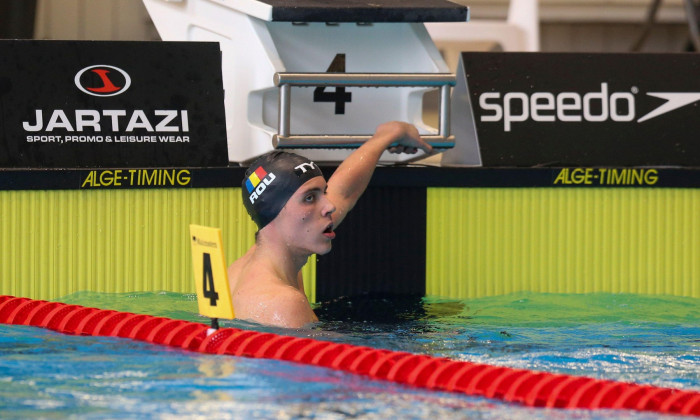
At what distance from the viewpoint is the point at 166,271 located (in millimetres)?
5016

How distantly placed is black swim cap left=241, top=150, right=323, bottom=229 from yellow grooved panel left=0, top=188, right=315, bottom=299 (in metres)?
0.84

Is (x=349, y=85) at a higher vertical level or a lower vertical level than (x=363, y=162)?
higher

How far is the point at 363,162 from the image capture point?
4672 millimetres

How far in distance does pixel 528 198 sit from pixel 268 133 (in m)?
1.24

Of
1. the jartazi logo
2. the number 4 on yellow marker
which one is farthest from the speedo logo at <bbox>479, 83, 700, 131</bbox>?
the number 4 on yellow marker

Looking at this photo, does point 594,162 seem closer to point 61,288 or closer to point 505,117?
point 505,117

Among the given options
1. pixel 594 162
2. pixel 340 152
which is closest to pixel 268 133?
pixel 340 152

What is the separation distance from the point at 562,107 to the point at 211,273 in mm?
2470

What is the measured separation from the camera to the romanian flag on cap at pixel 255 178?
4.16 metres

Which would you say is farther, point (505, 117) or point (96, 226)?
point (505, 117)

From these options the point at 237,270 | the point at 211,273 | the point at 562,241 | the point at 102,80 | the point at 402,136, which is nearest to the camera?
the point at 211,273

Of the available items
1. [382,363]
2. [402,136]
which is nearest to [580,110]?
[402,136]

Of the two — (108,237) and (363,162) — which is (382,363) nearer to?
(363,162)

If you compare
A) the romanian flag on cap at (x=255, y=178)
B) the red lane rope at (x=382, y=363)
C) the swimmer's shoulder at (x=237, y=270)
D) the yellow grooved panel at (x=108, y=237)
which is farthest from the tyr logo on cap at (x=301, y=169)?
the yellow grooved panel at (x=108, y=237)
